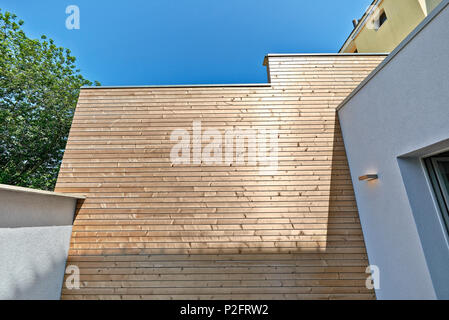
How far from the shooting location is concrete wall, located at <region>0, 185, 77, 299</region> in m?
1.98

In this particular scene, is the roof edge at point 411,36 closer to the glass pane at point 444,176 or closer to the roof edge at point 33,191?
the glass pane at point 444,176

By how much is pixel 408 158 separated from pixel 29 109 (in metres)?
12.5

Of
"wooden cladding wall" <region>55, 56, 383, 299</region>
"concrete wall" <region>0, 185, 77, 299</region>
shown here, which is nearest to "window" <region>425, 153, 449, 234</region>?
"wooden cladding wall" <region>55, 56, 383, 299</region>

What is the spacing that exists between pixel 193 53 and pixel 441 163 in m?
6.35

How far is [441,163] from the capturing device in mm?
1937

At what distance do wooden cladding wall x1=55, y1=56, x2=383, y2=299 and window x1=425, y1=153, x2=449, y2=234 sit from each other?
3.58 ft

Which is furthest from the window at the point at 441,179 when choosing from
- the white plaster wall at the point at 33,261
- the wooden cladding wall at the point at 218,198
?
the white plaster wall at the point at 33,261

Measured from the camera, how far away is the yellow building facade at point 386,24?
4.77m

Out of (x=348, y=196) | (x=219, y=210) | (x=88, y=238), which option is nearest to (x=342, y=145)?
(x=348, y=196)

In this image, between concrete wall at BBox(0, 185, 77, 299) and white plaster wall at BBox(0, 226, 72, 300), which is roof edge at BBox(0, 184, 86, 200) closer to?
concrete wall at BBox(0, 185, 77, 299)

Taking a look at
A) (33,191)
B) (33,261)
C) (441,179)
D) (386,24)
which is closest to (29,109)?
(33,191)

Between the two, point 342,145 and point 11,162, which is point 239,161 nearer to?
point 342,145

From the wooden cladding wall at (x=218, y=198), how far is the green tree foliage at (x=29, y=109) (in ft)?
22.0

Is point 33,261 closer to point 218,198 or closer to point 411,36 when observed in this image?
point 218,198
